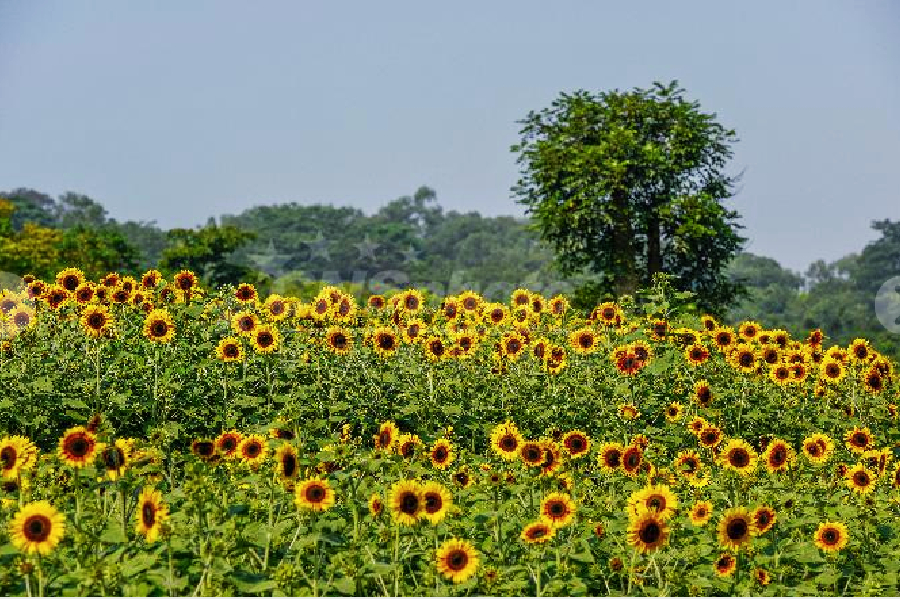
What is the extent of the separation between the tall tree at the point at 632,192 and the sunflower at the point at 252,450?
85.4ft

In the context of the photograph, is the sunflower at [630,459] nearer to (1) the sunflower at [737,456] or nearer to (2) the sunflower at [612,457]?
(2) the sunflower at [612,457]

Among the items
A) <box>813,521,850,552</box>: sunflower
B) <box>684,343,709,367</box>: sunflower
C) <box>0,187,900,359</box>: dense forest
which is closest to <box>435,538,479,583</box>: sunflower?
<box>813,521,850,552</box>: sunflower

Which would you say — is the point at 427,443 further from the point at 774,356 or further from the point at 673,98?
the point at 673,98

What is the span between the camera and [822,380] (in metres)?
13.0

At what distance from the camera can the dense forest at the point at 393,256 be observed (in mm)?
59031

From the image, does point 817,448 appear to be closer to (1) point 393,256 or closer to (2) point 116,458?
(2) point 116,458

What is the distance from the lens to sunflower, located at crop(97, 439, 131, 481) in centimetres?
549

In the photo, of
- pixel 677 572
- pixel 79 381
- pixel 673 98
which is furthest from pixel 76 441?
pixel 673 98

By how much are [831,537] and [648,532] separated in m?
1.72

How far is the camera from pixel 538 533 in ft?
18.7

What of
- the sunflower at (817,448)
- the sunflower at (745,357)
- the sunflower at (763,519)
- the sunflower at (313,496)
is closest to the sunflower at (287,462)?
the sunflower at (313,496)

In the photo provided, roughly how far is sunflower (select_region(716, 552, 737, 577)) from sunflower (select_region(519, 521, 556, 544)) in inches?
42.0

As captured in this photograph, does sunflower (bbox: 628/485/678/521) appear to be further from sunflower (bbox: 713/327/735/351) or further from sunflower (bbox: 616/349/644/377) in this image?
sunflower (bbox: 713/327/735/351)

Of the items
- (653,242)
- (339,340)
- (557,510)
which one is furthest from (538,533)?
(653,242)
